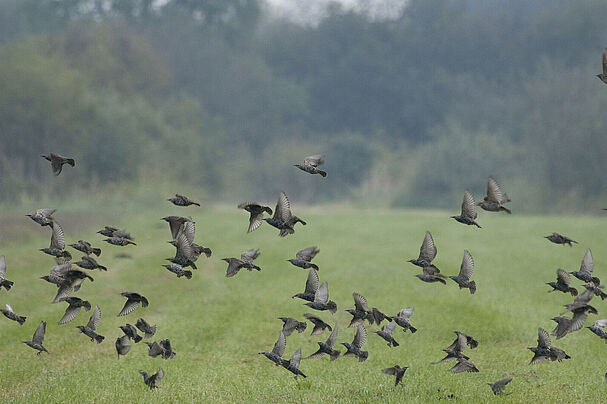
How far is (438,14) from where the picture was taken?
371 ft

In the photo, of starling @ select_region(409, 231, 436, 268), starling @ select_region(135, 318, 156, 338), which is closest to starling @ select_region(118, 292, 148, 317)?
starling @ select_region(135, 318, 156, 338)

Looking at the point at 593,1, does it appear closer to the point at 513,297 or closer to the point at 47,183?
the point at 47,183

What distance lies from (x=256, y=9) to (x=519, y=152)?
188ft

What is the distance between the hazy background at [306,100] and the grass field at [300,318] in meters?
21.5

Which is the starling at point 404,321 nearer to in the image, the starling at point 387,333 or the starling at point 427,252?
the starling at point 387,333

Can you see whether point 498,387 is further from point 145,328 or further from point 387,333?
point 145,328

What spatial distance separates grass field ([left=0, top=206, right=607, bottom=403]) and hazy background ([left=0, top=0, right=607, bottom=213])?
70.7ft

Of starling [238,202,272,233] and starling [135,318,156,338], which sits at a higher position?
starling [238,202,272,233]

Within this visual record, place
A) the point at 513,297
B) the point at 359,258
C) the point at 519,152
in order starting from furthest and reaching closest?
the point at 519,152 < the point at 359,258 < the point at 513,297

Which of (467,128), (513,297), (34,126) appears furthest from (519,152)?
(513,297)

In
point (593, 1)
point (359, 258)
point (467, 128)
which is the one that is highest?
point (593, 1)

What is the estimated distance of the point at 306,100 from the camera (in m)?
110

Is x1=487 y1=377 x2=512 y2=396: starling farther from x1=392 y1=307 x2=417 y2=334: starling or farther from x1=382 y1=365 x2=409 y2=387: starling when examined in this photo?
x1=392 y1=307 x2=417 y2=334: starling

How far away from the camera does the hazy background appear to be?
191 ft
